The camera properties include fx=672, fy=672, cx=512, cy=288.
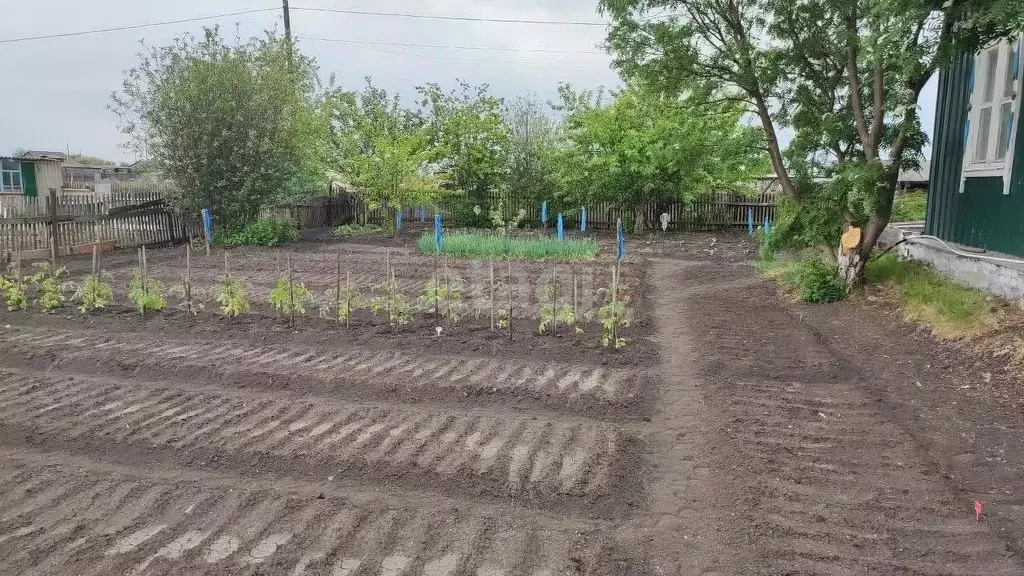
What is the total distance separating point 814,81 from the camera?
29.0 ft

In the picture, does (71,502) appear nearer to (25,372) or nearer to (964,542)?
(25,372)

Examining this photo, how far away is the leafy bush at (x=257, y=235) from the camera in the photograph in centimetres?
1616

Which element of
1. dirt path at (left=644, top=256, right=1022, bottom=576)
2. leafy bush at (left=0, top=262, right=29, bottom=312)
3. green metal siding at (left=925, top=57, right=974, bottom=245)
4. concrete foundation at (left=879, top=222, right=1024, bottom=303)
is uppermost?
green metal siding at (left=925, top=57, right=974, bottom=245)

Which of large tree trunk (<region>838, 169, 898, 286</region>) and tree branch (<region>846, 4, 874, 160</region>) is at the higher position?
tree branch (<region>846, 4, 874, 160</region>)

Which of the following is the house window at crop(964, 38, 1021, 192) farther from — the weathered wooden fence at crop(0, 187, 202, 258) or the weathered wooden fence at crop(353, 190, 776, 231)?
the weathered wooden fence at crop(0, 187, 202, 258)

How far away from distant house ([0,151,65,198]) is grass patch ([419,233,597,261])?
2146 cm

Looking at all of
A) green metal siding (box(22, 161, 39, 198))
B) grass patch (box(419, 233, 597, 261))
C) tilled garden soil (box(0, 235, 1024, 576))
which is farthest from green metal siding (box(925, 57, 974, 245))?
green metal siding (box(22, 161, 39, 198))

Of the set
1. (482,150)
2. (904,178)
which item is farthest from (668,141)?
(904,178)

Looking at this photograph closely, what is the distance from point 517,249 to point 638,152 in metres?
6.19

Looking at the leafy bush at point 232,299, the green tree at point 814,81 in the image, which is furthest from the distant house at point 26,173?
the green tree at point 814,81

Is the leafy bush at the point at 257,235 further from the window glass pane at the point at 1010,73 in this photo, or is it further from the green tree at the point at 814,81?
the window glass pane at the point at 1010,73

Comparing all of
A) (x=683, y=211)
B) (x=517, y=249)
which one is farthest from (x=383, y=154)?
(x=683, y=211)

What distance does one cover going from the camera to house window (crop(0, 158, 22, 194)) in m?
27.2

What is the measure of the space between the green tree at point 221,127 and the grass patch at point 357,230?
2501 mm
